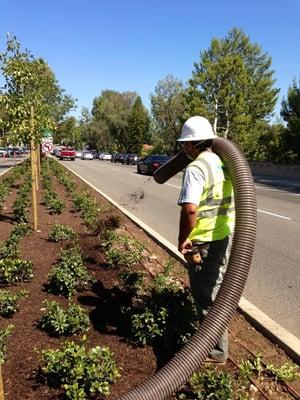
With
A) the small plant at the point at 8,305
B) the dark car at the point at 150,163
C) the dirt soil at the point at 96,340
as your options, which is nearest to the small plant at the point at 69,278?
the dirt soil at the point at 96,340

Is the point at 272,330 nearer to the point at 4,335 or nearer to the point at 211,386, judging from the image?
the point at 211,386

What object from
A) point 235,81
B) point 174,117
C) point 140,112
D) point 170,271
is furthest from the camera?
point 140,112

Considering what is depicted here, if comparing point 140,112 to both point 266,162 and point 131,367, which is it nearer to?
point 266,162

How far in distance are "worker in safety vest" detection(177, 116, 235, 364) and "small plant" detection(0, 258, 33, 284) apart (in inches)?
102

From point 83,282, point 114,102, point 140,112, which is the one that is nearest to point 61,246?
point 83,282

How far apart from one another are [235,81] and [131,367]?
5382 centimetres

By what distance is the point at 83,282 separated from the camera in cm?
543

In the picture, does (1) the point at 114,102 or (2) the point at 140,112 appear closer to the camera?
(2) the point at 140,112

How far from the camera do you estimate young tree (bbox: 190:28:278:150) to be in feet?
178

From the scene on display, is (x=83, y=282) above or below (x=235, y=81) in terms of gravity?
below

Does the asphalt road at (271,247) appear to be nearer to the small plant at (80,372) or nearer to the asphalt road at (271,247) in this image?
the asphalt road at (271,247)

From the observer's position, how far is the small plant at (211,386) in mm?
3174

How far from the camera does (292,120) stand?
3944 cm

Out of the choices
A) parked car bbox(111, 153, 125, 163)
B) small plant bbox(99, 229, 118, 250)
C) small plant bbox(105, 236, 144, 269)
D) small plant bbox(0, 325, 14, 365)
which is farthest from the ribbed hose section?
parked car bbox(111, 153, 125, 163)
